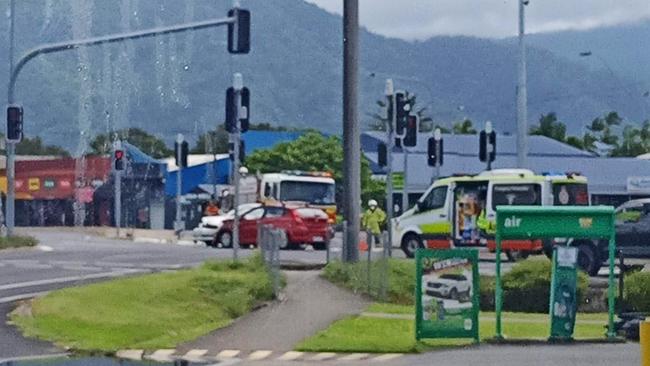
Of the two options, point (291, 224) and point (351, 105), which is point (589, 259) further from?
point (291, 224)

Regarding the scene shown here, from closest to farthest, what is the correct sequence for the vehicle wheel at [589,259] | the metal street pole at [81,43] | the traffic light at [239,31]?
1. the vehicle wheel at [589,259]
2. the traffic light at [239,31]
3. the metal street pole at [81,43]

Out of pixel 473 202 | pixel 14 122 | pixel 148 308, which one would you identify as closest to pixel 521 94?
pixel 473 202

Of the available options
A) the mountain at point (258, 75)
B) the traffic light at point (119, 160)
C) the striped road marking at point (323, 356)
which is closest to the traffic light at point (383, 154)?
the traffic light at point (119, 160)

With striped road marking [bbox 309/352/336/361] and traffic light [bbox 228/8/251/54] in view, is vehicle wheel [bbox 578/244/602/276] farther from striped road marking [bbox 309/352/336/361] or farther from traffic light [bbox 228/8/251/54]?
striped road marking [bbox 309/352/336/361]

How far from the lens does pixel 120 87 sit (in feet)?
326

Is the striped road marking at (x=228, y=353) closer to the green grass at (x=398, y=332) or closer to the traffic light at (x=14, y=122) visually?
the green grass at (x=398, y=332)

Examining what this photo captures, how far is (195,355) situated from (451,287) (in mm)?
3646

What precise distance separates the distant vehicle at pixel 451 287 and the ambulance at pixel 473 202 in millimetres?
18827

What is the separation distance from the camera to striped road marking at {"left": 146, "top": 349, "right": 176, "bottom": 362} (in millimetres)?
17203

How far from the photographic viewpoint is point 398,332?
19.9 m

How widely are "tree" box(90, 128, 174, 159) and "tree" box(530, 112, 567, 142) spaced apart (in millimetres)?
27333

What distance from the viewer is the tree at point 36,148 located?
376ft

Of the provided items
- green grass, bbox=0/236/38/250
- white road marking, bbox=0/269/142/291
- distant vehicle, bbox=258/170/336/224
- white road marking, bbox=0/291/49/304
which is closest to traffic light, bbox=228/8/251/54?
white road marking, bbox=0/269/142/291

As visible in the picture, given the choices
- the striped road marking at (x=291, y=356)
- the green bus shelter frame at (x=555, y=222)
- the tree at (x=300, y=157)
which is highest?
the tree at (x=300, y=157)
